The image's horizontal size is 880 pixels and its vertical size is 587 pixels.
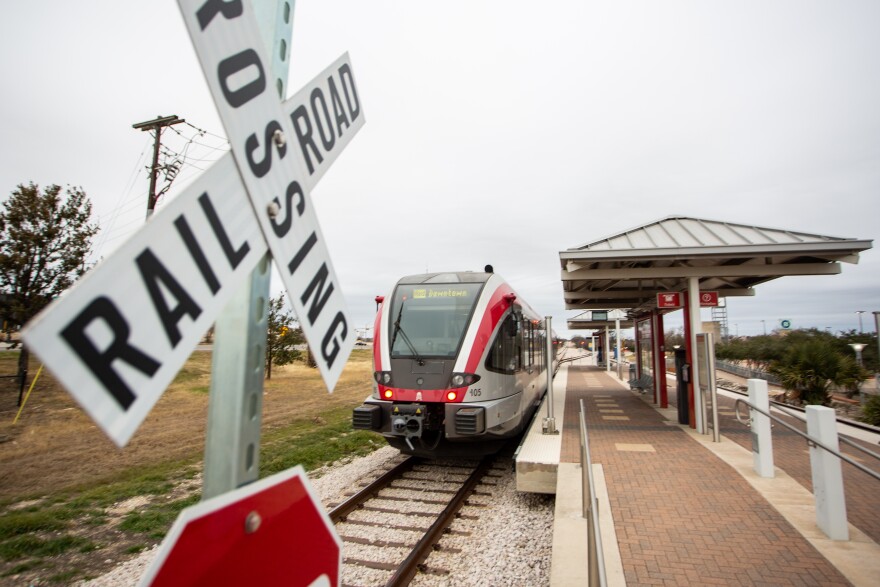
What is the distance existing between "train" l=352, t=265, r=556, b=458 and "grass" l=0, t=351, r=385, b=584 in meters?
2.49

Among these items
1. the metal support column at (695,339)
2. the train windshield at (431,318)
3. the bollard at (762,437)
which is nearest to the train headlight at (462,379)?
the train windshield at (431,318)

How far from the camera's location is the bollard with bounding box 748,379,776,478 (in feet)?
21.0

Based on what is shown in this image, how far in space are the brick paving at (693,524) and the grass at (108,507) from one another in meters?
5.42

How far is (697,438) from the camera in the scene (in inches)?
356

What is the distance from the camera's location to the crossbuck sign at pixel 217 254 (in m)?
0.81

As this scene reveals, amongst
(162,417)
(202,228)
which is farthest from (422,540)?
(162,417)

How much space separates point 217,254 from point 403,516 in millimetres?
6128

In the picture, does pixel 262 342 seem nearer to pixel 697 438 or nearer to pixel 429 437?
pixel 429 437

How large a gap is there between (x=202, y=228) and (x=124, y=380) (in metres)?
0.39

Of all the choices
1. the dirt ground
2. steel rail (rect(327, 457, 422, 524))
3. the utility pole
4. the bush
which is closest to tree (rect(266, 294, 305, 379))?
the dirt ground

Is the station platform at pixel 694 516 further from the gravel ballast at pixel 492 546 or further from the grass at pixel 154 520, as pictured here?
the grass at pixel 154 520

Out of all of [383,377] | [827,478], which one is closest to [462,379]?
[383,377]

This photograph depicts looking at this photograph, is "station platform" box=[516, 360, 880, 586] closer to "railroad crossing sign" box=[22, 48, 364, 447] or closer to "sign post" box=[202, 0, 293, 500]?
"sign post" box=[202, 0, 293, 500]

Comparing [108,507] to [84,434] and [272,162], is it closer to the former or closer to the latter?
[84,434]
